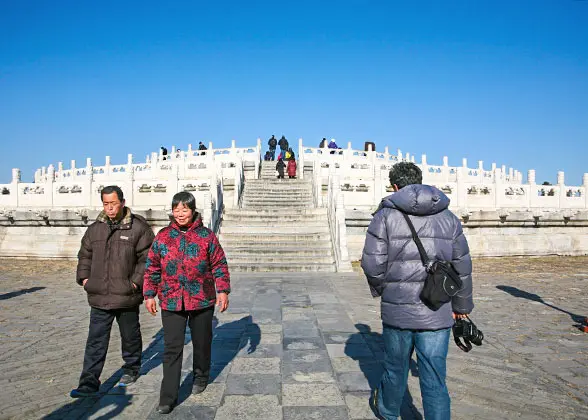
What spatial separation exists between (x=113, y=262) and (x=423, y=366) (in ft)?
9.20

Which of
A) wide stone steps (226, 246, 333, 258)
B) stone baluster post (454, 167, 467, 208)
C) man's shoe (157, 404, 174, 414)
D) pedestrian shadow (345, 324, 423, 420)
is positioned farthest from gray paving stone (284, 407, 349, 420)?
stone baluster post (454, 167, 467, 208)

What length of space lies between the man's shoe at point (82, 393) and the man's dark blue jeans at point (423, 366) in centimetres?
257

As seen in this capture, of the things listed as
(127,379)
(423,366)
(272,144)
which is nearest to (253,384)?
(127,379)

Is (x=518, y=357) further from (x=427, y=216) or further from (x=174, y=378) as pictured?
(x=174, y=378)

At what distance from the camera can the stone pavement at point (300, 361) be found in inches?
144

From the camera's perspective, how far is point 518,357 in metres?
5.04

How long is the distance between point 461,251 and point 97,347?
3.21 m

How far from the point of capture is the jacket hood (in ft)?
9.43

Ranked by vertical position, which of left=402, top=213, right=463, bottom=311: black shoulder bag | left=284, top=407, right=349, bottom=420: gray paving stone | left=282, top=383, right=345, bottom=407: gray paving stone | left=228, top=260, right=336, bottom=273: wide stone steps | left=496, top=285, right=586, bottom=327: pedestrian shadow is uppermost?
left=402, top=213, right=463, bottom=311: black shoulder bag

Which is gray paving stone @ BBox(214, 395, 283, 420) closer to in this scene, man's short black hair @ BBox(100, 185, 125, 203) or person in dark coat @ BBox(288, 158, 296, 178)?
man's short black hair @ BBox(100, 185, 125, 203)

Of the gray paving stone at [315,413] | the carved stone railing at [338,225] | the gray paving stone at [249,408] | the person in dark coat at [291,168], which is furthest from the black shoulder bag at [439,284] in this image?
the person in dark coat at [291,168]

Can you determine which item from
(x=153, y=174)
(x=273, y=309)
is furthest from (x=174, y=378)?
(x=153, y=174)

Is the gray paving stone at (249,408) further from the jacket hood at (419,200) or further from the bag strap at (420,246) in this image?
the jacket hood at (419,200)

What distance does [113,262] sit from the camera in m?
4.07
